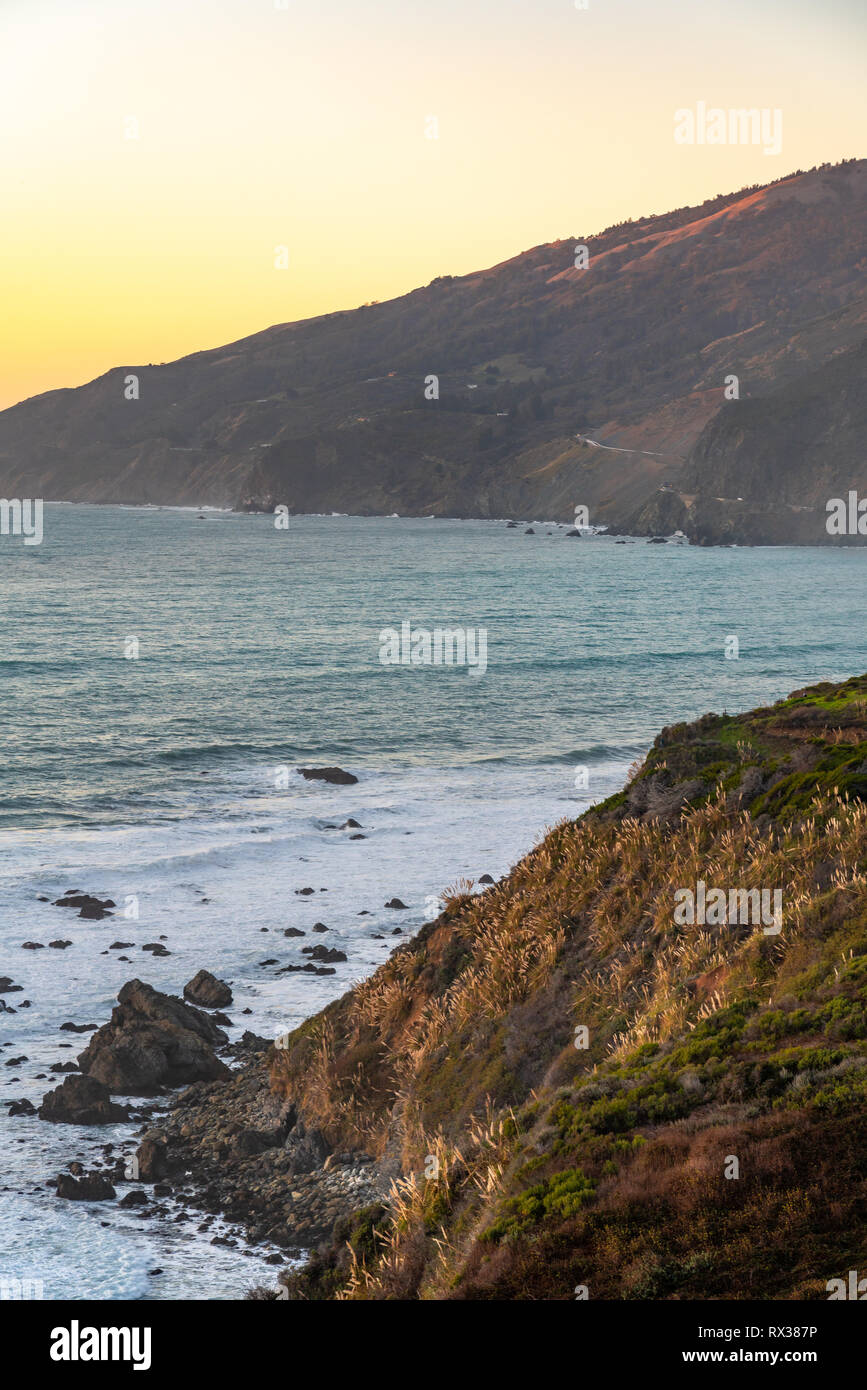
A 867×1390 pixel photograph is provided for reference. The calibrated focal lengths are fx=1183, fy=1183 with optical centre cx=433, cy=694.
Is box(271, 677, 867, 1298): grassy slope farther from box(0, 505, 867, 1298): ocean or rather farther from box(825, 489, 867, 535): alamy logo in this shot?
box(825, 489, 867, 535): alamy logo

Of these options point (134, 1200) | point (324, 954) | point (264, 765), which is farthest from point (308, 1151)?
point (264, 765)

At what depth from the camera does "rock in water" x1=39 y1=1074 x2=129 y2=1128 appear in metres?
15.4

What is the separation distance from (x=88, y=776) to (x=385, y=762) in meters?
9.52

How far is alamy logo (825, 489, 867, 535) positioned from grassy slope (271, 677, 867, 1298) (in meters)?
146

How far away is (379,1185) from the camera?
12461 mm

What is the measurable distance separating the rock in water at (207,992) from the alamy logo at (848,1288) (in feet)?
47.8

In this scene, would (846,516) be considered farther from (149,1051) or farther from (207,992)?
(149,1051)

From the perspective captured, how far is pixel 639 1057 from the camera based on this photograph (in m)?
9.81

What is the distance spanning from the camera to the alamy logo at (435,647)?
6034 centimetres
